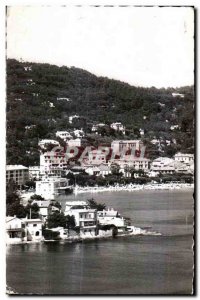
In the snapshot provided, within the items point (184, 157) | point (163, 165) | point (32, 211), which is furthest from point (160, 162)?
point (32, 211)

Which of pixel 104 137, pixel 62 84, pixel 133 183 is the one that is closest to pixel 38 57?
pixel 62 84

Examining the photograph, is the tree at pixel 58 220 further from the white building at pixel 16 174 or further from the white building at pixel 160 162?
the white building at pixel 160 162

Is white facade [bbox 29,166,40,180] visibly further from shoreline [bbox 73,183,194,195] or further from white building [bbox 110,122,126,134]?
white building [bbox 110,122,126,134]

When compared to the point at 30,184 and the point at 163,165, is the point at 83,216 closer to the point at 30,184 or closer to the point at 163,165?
the point at 30,184

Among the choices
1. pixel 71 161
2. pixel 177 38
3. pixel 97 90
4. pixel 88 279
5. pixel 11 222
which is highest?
pixel 177 38

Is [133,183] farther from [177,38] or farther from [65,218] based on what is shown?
[177,38]

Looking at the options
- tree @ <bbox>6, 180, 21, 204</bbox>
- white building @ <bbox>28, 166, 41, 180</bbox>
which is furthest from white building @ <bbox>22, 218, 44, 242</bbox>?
white building @ <bbox>28, 166, 41, 180</bbox>
